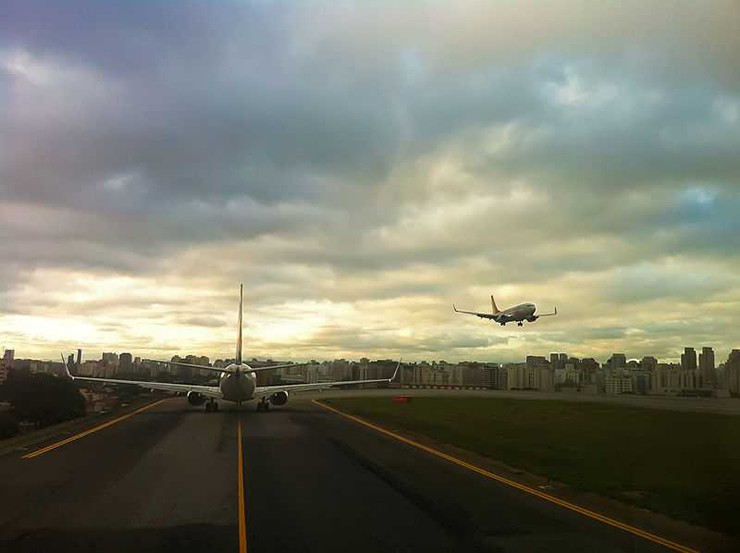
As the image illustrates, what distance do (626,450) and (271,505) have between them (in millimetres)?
17052

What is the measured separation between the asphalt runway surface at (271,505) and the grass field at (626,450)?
2.88m

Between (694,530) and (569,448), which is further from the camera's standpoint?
(569,448)

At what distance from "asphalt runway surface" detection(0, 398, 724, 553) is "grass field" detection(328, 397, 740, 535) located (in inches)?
113

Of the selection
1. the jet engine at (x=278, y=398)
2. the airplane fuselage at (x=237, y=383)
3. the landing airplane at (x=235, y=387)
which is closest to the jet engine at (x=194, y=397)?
the landing airplane at (x=235, y=387)

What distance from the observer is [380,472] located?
19.5 metres

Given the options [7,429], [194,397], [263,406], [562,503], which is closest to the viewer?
[562,503]

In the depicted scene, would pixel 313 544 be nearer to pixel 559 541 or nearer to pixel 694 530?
pixel 559 541

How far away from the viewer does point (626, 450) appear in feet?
83.4

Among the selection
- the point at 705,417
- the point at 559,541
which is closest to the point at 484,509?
the point at 559,541

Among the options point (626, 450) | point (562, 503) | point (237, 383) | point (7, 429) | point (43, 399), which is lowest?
point (7, 429)

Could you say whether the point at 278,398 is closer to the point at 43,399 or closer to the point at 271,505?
the point at 43,399

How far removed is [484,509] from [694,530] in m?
4.17

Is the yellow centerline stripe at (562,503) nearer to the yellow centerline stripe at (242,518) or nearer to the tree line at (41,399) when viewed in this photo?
the yellow centerline stripe at (242,518)

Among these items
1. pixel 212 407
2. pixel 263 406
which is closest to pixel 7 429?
pixel 212 407
